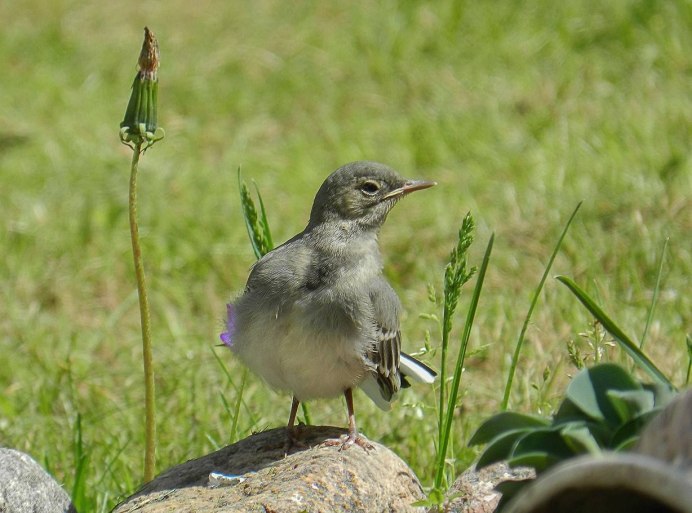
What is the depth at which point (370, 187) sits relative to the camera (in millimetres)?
4320

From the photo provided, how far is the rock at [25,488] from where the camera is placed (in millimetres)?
3342

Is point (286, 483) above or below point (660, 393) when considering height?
below

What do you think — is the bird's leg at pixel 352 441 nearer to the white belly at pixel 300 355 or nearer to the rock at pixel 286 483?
the rock at pixel 286 483

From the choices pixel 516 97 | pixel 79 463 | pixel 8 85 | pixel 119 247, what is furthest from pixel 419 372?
pixel 8 85

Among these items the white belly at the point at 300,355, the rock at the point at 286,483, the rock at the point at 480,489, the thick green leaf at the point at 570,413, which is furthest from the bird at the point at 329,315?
the thick green leaf at the point at 570,413

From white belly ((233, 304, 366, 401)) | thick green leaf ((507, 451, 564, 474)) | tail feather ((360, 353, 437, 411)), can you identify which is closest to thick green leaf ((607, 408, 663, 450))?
thick green leaf ((507, 451, 564, 474))

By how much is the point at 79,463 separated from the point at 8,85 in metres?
6.26

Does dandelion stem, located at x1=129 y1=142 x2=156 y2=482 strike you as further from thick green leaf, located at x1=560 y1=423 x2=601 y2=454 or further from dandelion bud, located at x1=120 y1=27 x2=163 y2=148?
thick green leaf, located at x1=560 y1=423 x2=601 y2=454

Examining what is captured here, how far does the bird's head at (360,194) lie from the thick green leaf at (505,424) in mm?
1694

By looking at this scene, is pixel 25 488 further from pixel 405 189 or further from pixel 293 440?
pixel 405 189

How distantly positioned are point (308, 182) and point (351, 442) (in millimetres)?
4322

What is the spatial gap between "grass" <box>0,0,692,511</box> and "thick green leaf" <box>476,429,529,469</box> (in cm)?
108

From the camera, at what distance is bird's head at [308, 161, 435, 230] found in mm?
4258

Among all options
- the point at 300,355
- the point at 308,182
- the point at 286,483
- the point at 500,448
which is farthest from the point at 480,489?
the point at 308,182
